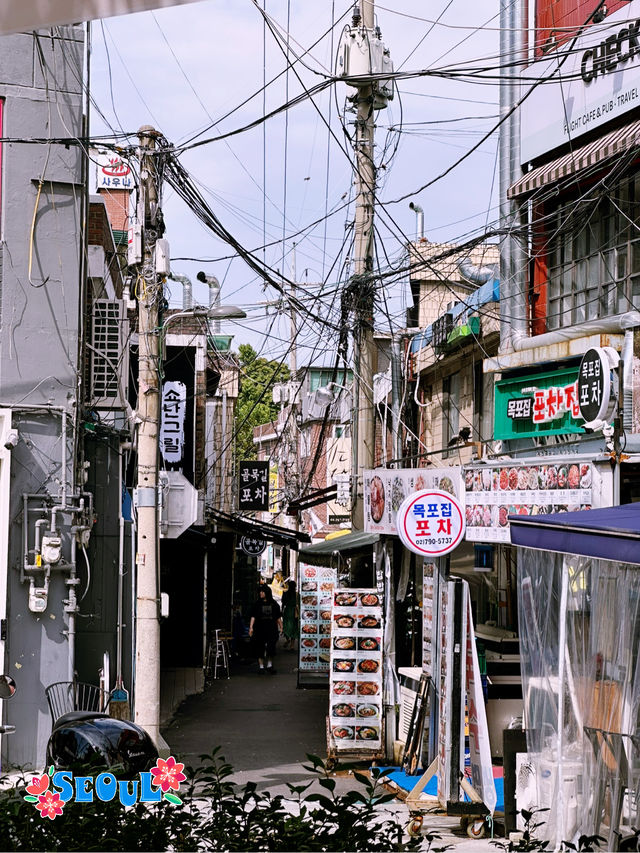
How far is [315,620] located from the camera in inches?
920

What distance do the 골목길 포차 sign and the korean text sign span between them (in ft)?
69.3

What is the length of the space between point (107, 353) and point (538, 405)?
6832 millimetres

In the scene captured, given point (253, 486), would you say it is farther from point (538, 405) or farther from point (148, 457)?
point (148, 457)

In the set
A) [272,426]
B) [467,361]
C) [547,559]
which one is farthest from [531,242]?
[272,426]

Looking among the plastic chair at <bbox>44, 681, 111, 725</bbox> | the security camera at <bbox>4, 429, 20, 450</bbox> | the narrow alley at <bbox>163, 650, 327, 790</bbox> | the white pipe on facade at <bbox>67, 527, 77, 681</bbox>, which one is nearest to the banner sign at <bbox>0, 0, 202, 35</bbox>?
the security camera at <bbox>4, 429, 20, 450</bbox>

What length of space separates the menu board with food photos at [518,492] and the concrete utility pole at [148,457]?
3.92 meters

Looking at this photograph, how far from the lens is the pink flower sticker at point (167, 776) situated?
228 inches

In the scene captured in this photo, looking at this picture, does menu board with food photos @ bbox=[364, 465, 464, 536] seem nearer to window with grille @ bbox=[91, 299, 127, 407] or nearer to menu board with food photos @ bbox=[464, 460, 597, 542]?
menu board with food photos @ bbox=[464, 460, 597, 542]

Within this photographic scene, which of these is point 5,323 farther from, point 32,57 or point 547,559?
point 547,559

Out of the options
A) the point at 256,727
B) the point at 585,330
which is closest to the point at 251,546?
the point at 256,727

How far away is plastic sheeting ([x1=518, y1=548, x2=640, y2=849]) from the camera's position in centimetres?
753

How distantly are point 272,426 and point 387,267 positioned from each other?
150 ft

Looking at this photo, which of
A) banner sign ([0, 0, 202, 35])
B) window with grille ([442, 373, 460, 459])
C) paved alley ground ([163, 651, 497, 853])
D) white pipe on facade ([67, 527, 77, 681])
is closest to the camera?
banner sign ([0, 0, 202, 35])

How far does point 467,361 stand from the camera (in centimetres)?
2430
